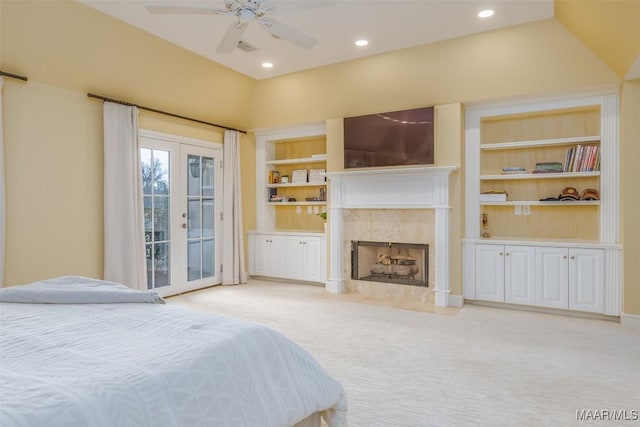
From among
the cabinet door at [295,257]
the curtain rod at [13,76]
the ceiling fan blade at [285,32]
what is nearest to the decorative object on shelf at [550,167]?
the ceiling fan blade at [285,32]

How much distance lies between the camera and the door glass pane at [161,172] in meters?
5.12

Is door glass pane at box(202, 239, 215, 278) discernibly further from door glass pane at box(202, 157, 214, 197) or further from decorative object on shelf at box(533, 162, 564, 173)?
decorative object on shelf at box(533, 162, 564, 173)

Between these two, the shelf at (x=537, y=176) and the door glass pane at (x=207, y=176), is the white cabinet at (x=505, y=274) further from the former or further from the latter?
the door glass pane at (x=207, y=176)

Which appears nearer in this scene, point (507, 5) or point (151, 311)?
point (151, 311)

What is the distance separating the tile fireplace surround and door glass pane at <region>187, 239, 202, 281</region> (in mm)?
1928

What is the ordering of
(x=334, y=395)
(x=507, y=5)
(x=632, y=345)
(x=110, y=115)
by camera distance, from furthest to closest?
(x=110, y=115) → (x=507, y=5) → (x=632, y=345) → (x=334, y=395)

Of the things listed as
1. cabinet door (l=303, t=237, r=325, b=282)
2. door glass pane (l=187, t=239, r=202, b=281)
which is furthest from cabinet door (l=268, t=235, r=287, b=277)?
door glass pane (l=187, t=239, r=202, b=281)

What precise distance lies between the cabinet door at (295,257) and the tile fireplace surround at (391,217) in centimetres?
57

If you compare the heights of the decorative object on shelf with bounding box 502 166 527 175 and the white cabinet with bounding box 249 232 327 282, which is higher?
the decorative object on shelf with bounding box 502 166 527 175

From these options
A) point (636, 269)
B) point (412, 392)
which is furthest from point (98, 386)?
point (636, 269)

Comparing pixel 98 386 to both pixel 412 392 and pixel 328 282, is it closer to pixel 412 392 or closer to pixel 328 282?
pixel 412 392

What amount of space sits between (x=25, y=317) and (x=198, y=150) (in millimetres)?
4121

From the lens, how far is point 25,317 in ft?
6.13

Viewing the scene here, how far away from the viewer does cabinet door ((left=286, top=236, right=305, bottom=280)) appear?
6.08m
